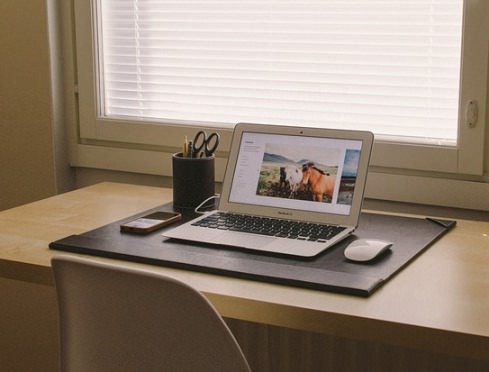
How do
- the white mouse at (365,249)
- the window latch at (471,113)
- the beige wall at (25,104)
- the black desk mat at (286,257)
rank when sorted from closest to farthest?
1. the black desk mat at (286,257)
2. the white mouse at (365,249)
3. the window latch at (471,113)
4. the beige wall at (25,104)

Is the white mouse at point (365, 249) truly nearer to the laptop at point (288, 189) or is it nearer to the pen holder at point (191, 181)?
the laptop at point (288, 189)

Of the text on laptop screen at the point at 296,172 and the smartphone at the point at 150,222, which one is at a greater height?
the text on laptop screen at the point at 296,172

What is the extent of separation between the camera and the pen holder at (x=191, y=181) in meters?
1.99

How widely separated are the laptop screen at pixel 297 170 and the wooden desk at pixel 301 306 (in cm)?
24

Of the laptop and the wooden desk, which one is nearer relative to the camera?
the wooden desk

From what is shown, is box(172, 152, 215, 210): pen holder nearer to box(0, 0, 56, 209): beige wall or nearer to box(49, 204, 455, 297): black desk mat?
box(49, 204, 455, 297): black desk mat

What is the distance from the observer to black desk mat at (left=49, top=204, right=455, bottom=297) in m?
1.47

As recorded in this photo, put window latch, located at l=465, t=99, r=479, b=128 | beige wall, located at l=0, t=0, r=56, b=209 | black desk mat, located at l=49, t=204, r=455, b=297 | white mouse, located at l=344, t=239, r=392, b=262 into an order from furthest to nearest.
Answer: beige wall, located at l=0, t=0, r=56, b=209 < window latch, located at l=465, t=99, r=479, b=128 < white mouse, located at l=344, t=239, r=392, b=262 < black desk mat, located at l=49, t=204, r=455, b=297

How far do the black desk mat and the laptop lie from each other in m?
0.05

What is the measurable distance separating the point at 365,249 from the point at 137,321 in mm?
484

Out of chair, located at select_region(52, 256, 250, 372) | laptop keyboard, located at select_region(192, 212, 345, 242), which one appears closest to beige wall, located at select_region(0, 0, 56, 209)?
laptop keyboard, located at select_region(192, 212, 345, 242)

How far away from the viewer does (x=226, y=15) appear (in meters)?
2.27

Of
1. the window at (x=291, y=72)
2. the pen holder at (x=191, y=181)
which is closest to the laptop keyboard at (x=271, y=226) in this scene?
the pen holder at (x=191, y=181)

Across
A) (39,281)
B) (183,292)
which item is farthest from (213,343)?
(39,281)
